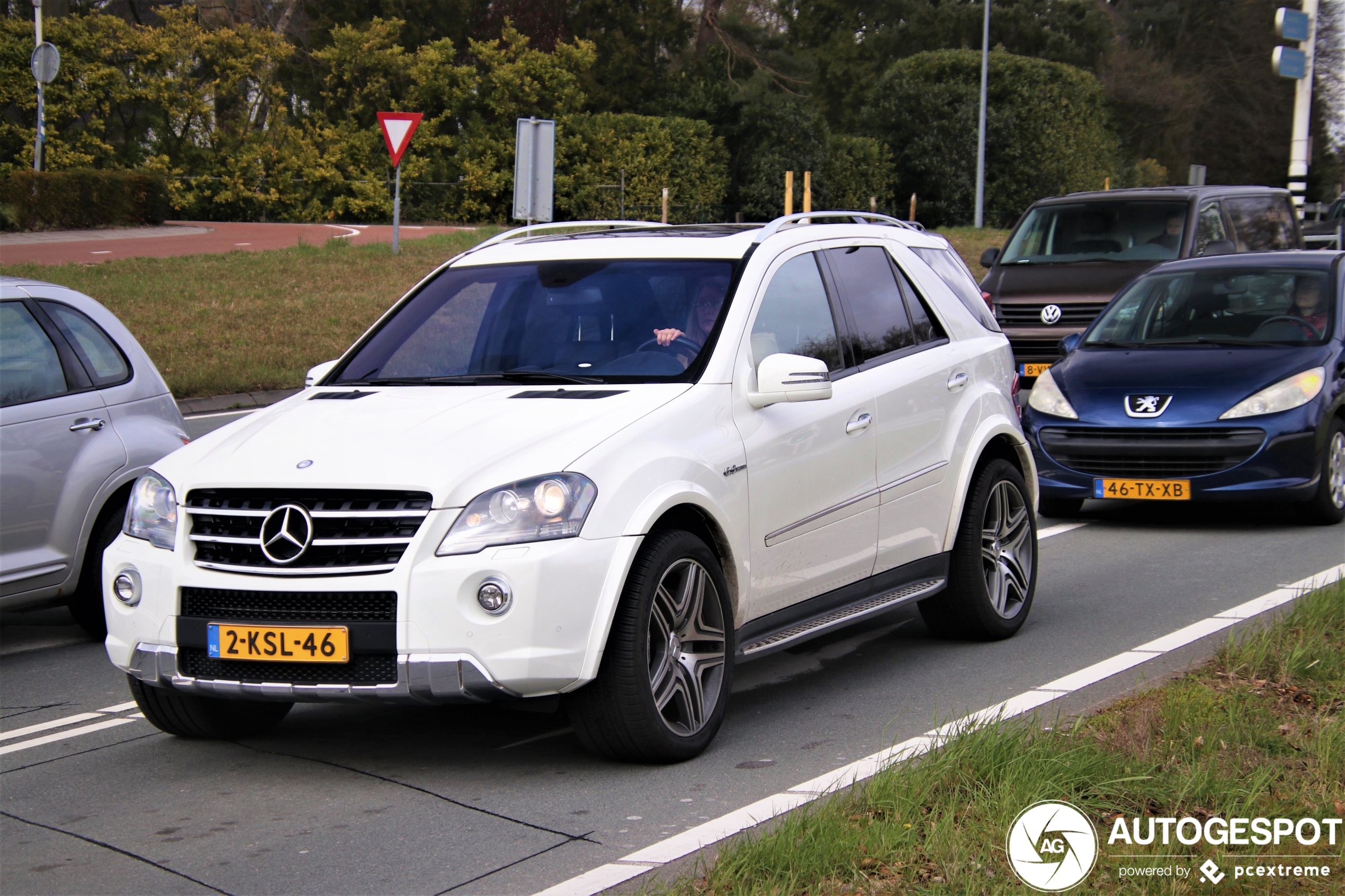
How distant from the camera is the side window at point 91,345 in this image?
7.84m

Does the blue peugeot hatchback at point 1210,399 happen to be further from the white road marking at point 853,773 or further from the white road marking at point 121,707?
Result: the white road marking at point 121,707

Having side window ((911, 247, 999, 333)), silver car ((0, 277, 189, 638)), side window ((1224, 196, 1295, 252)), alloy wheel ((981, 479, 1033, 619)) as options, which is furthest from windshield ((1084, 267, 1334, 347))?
silver car ((0, 277, 189, 638))

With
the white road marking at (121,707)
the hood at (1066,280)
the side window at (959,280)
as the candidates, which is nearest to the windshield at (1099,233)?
the hood at (1066,280)

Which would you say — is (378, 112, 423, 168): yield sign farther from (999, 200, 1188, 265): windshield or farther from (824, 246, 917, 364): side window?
(824, 246, 917, 364): side window

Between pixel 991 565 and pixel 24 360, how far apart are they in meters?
4.51

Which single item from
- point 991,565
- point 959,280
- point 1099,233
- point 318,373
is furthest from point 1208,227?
point 318,373

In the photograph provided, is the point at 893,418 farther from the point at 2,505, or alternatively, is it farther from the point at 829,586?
the point at 2,505

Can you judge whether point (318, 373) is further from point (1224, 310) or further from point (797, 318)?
point (1224, 310)

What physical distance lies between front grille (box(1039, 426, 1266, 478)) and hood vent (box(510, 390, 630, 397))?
5466mm

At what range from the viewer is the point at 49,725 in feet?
20.3

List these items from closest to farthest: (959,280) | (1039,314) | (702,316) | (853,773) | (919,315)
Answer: (853,773) → (702,316) → (919,315) → (959,280) → (1039,314)

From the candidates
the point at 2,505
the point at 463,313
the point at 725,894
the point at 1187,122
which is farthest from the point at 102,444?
the point at 1187,122

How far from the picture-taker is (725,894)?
3.96m

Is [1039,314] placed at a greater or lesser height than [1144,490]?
greater
